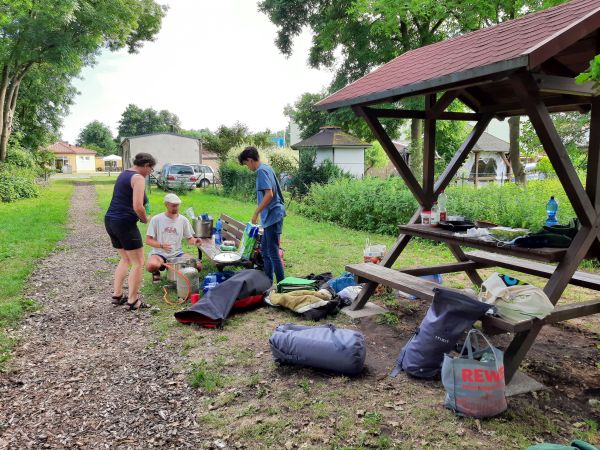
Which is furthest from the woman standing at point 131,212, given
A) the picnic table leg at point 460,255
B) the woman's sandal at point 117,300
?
the picnic table leg at point 460,255

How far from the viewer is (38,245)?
9.70 metres

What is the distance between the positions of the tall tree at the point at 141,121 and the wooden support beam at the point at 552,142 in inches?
3533

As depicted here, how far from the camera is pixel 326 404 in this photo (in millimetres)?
3428

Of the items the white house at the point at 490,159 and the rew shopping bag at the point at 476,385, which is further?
the white house at the point at 490,159

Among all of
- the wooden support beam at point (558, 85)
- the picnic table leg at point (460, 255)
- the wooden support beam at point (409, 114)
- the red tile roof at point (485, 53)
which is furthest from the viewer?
the picnic table leg at point (460, 255)

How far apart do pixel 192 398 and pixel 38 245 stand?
25.5ft

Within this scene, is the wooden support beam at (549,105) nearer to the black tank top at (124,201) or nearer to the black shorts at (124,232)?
the black tank top at (124,201)

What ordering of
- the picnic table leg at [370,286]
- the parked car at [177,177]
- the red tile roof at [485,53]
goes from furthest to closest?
the parked car at [177,177] → the picnic table leg at [370,286] → the red tile roof at [485,53]

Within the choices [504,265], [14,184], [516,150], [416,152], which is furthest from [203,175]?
[504,265]

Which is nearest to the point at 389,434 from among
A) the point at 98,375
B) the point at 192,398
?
the point at 192,398

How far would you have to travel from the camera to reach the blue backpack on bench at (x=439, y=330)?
351 centimetres

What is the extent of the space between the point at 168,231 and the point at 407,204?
6.61m

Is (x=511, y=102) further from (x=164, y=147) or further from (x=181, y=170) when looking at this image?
(x=164, y=147)

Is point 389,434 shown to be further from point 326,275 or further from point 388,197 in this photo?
point 388,197
